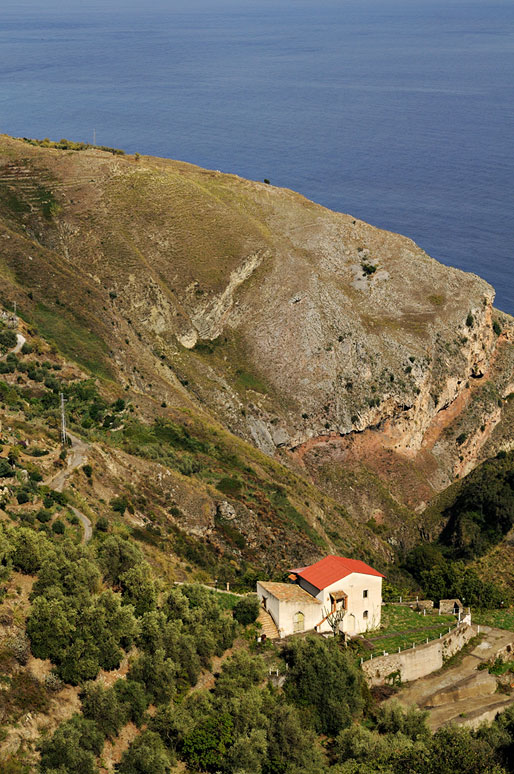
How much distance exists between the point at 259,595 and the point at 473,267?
114 metres

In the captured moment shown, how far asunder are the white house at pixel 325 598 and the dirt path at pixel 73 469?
9867 millimetres

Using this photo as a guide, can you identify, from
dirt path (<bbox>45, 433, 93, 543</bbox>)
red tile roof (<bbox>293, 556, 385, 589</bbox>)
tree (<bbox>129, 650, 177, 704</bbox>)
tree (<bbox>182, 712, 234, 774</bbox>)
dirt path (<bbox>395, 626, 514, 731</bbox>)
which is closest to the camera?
tree (<bbox>182, 712, 234, 774</bbox>)

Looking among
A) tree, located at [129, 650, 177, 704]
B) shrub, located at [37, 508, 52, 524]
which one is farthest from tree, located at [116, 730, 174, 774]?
shrub, located at [37, 508, 52, 524]

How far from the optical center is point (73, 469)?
5444 cm

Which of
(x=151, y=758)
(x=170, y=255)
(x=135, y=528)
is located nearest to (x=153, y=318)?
(x=170, y=255)

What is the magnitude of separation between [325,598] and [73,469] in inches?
693

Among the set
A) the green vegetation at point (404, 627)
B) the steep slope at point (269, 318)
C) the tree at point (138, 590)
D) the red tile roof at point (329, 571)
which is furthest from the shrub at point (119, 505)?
the steep slope at point (269, 318)

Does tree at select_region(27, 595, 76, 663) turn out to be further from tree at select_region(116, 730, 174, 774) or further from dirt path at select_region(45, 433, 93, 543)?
dirt path at select_region(45, 433, 93, 543)

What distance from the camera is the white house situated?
46062 millimetres

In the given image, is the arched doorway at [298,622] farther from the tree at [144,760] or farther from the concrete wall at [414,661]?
the tree at [144,760]

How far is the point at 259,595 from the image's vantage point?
47469 mm

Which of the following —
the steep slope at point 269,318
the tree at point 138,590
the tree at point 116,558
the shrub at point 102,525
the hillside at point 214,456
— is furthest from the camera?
the steep slope at point 269,318

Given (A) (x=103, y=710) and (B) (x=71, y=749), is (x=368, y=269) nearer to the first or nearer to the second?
(A) (x=103, y=710)

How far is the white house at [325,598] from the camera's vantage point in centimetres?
4606
